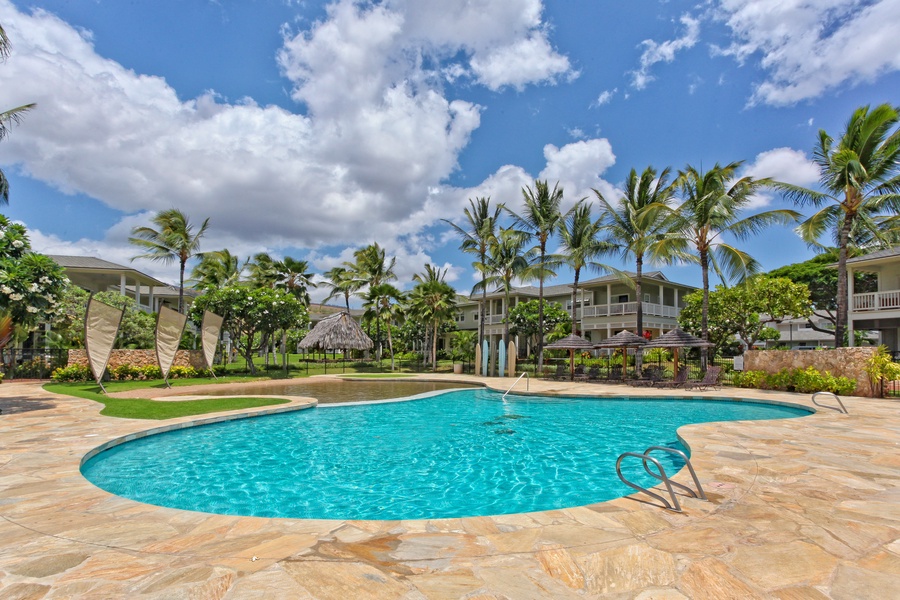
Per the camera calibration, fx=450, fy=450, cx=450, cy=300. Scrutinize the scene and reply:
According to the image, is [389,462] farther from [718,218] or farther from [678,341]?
[718,218]

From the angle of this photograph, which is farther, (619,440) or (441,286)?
(441,286)

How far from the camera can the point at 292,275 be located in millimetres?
35750

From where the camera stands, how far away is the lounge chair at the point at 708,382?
17.6 metres

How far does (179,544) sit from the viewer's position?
3787 millimetres

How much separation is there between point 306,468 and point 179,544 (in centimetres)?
422

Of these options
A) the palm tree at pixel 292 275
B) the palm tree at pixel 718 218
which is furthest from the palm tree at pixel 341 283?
the palm tree at pixel 718 218

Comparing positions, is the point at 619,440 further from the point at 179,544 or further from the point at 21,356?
the point at 21,356

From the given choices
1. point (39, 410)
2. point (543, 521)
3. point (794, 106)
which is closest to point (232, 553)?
point (543, 521)

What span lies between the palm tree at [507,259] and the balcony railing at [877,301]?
16.1 metres

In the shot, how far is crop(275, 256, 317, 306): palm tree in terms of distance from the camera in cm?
3544

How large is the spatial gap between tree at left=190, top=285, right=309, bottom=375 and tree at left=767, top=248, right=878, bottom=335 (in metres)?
35.3

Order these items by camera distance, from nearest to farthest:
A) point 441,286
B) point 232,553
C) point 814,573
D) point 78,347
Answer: point 814,573, point 232,553, point 78,347, point 441,286

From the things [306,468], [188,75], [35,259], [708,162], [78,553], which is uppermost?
[708,162]

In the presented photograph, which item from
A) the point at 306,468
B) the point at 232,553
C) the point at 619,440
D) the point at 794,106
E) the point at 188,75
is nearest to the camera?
the point at 232,553
